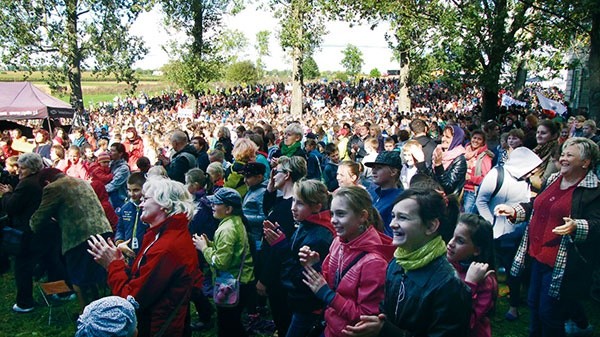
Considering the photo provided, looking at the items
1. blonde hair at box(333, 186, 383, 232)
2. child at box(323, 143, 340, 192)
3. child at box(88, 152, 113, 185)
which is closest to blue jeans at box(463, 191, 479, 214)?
child at box(323, 143, 340, 192)

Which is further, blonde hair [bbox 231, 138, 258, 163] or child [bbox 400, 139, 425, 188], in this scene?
blonde hair [bbox 231, 138, 258, 163]

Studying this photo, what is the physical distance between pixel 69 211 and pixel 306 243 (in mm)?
2730

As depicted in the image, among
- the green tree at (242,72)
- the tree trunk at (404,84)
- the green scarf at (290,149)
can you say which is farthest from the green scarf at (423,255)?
the green tree at (242,72)

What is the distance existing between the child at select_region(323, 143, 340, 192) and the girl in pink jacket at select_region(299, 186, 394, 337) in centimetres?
444

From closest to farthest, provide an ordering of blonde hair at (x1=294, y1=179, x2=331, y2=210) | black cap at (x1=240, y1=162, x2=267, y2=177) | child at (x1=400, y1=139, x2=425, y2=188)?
blonde hair at (x1=294, y1=179, x2=331, y2=210) → black cap at (x1=240, y1=162, x2=267, y2=177) → child at (x1=400, y1=139, x2=425, y2=188)

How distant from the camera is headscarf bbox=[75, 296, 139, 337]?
2.21 m

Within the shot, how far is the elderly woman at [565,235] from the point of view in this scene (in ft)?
11.9

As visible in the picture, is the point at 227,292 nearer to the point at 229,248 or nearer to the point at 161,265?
the point at 229,248

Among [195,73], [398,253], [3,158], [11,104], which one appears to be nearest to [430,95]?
[195,73]

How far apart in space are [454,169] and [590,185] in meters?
2.44

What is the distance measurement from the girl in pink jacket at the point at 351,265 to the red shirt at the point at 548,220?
1500mm

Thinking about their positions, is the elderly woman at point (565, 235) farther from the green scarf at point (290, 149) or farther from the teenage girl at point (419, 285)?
the green scarf at point (290, 149)

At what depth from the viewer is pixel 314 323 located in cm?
355

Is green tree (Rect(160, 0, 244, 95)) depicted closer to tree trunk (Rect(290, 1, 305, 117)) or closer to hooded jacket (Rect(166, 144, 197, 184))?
tree trunk (Rect(290, 1, 305, 117))
